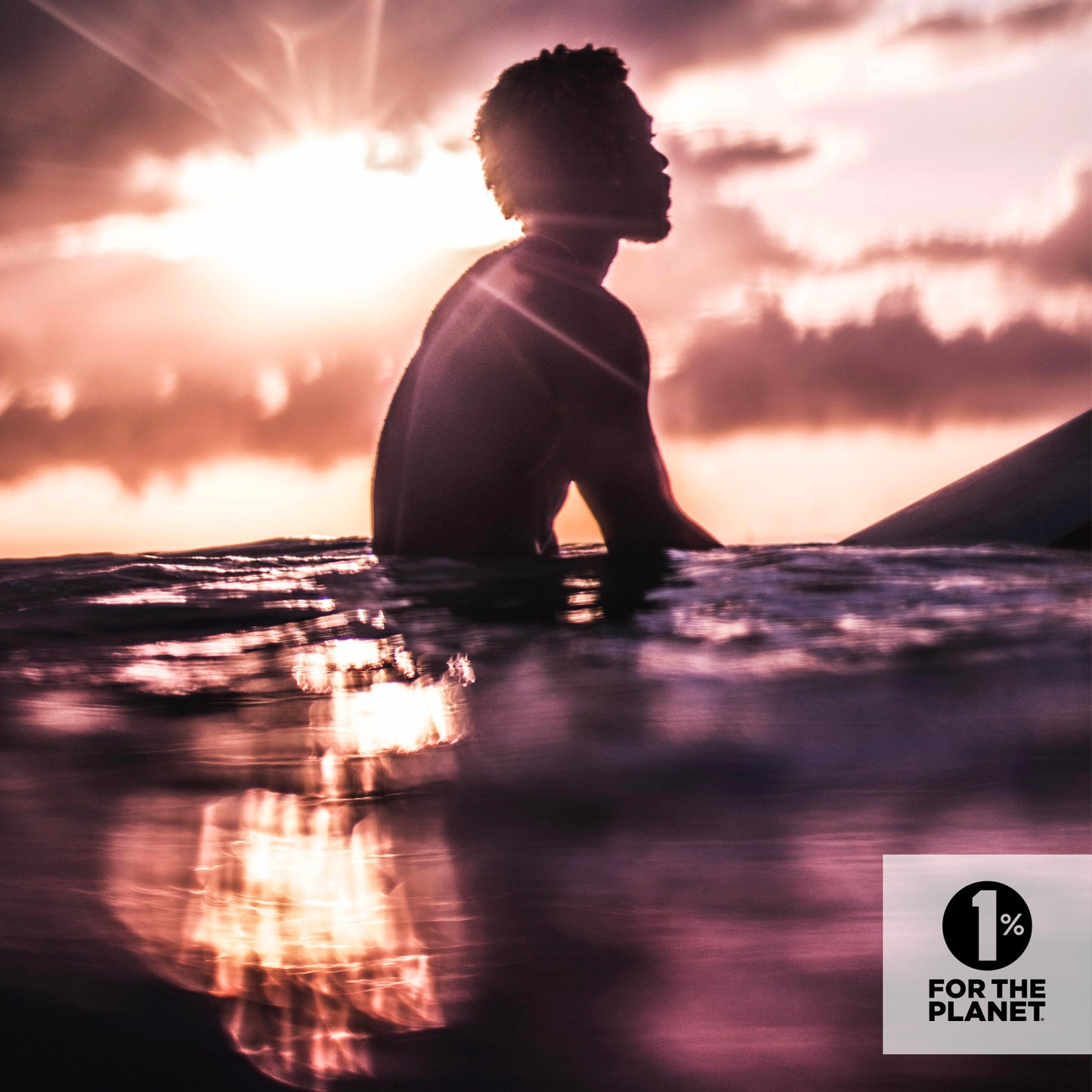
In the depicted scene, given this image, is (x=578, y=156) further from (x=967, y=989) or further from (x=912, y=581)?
(x=967, y=989)

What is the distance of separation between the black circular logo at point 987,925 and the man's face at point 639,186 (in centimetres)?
210

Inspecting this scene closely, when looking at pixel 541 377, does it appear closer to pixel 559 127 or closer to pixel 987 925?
pixel 559 127

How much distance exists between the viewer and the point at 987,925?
2.53 feet

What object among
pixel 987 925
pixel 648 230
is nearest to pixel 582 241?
pixel 648 230

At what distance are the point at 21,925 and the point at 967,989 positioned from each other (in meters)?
0.68

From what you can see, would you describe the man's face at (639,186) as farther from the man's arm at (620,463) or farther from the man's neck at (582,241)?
the man's arm at (620,463)

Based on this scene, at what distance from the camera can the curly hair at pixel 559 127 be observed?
2.52 metres

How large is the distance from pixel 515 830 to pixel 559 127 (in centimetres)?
206

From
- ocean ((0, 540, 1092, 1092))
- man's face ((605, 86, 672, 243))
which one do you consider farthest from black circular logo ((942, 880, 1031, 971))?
man's face ((605, 86, 672, 243))

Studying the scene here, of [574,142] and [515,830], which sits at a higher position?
[574,142]

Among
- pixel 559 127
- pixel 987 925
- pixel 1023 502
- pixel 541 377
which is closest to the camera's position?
pixel 987 925

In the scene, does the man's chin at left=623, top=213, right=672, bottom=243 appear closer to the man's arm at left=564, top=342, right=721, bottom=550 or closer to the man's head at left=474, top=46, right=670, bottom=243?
the man's head at left=474, top=46, right=670, bottom=243

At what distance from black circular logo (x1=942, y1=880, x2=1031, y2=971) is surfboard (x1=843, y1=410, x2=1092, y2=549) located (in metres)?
2.03

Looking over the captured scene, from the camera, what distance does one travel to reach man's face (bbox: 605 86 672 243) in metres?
2.56
